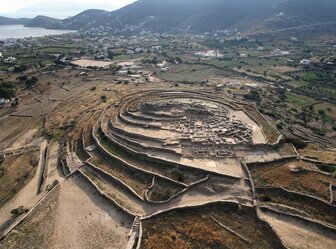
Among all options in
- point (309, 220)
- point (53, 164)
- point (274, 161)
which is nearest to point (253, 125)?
point (274, 161)

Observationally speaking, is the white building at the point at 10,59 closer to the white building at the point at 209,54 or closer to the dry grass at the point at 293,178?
the white building at the point at 209,54

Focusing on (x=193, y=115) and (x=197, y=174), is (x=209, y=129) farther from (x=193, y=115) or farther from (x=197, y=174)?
(x=197, y=174)

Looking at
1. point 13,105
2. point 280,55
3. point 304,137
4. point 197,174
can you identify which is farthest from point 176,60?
point 197,174

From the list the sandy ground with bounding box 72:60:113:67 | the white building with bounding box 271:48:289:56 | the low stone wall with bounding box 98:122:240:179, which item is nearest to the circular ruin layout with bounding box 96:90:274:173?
the low stone wall with bounding box 98:122:240:179

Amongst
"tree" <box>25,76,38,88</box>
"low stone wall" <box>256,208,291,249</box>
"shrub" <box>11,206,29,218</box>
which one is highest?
"low stone wall" <box>256,208,291,249</box>

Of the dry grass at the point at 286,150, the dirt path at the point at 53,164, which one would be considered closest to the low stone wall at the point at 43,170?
the dirt path at the point at 53,164

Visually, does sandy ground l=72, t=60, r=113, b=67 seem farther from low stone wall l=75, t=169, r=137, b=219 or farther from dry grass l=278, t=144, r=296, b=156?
dry grass l=278, t=144, r=296, b=156
